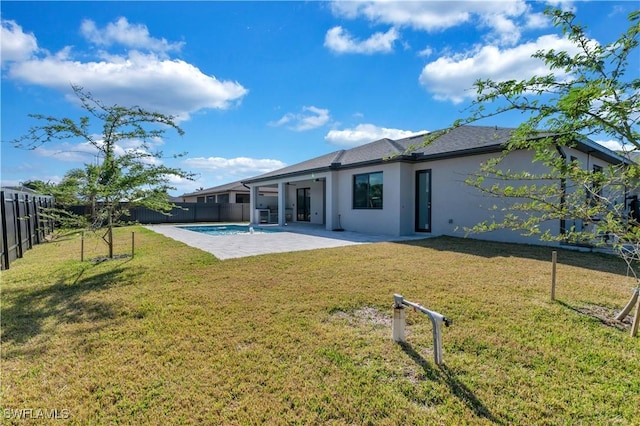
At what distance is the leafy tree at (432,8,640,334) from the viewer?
6.38ft

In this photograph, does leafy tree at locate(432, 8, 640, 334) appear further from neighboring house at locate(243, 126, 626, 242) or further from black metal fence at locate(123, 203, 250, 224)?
black metal fence at locate(123, 203, 250, 224)

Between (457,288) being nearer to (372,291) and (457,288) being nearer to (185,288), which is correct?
(372,291)

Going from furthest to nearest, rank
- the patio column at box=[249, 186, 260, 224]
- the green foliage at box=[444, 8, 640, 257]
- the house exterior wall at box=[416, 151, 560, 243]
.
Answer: the patio column at box=[249, 186, 260, 224]
the house exterior wall at box=[416, 151, 560, 243]
the green foliage at box=[444, 8, 640, 257]

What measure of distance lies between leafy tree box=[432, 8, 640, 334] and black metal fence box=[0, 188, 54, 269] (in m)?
8.78

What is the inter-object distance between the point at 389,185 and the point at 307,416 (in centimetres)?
1203

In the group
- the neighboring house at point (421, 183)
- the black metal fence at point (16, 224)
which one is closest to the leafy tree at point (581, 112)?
the neighboring house at point (421, 183)

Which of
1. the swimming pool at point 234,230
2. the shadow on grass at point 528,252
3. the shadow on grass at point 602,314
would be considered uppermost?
the shadow on grass at point 528,252

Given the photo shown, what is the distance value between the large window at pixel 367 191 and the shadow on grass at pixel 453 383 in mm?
11259

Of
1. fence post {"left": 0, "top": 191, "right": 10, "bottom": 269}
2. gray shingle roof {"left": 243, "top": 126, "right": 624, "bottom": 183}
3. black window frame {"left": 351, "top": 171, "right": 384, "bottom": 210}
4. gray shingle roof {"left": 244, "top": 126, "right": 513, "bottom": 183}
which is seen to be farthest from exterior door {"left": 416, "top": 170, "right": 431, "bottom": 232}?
fence post {"left": 0, "top": 191, "right": 10, "bottom": 269}

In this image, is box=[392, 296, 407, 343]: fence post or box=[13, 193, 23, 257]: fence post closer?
box=[392, 296, 407, 343]: fence post

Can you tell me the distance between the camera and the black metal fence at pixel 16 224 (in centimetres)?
812

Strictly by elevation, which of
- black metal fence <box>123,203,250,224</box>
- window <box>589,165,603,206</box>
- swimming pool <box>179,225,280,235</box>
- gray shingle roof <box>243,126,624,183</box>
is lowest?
swimming pool <box>179,225,280,235</box>

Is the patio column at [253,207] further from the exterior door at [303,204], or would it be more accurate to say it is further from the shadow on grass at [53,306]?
the shadow on grass at [53,306]

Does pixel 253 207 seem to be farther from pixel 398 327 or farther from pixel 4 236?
pixel 398 327
